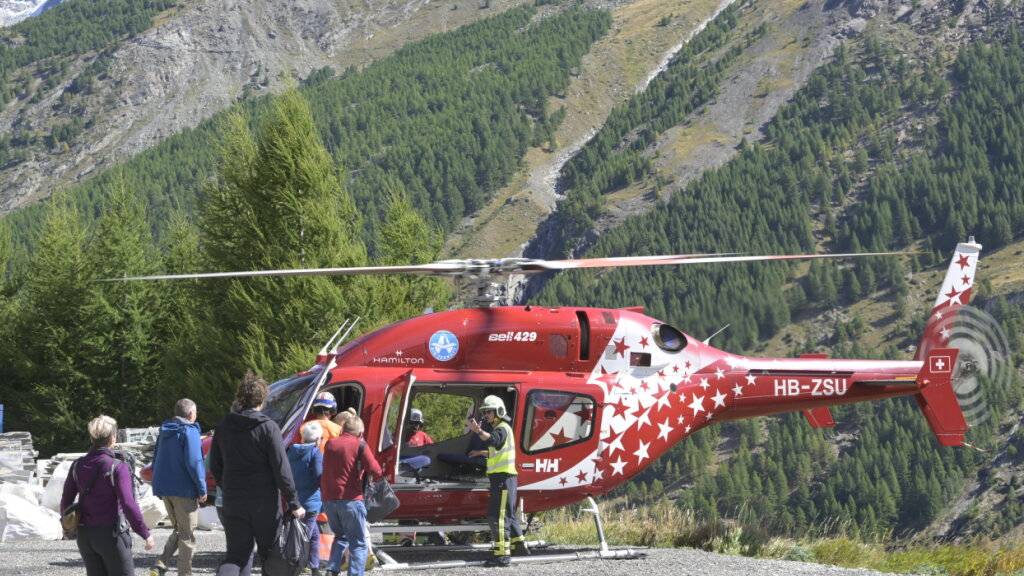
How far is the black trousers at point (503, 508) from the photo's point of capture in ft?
41.1

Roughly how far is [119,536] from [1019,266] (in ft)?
507

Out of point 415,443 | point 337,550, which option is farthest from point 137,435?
point 337,550

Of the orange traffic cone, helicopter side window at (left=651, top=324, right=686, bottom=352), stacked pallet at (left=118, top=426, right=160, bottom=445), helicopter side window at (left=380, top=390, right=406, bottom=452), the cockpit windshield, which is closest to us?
the orange traffic cone

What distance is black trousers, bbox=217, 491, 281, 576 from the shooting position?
8398 mm

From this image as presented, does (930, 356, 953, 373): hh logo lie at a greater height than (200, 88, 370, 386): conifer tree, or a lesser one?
lesser

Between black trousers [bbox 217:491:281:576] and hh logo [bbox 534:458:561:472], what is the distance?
550 cm

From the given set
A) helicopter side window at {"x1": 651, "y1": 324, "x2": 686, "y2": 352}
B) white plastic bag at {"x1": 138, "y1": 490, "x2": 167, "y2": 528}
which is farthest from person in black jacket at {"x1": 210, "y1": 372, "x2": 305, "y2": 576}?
white plastic bag at {"x1": 138, "y1": 490, "x2": 167, "y2": 528}

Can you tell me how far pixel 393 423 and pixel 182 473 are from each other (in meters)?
3.15

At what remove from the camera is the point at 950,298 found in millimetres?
15656

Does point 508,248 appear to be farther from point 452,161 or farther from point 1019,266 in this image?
point 1019,266

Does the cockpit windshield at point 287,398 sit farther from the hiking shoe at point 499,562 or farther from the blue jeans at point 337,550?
the hiking shoe at point 499,562

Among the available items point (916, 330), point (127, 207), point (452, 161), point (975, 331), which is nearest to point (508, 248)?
point (452, 161)

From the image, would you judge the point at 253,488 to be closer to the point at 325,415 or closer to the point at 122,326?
the point at 325,415

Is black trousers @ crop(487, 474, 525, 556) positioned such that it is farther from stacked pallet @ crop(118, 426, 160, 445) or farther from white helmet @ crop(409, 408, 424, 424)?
stacked pallet @ crop(118, 426, 160, 445)
